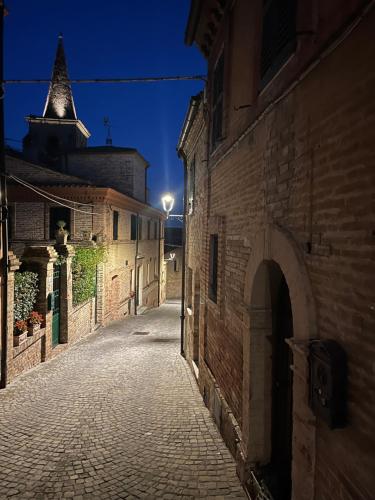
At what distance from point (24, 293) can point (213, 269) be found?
241 inches

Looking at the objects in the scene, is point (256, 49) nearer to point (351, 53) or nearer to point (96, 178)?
point (351, 53)

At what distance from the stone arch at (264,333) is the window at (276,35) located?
70.4 inches

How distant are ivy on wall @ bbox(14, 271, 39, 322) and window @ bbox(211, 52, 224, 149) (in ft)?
22.2

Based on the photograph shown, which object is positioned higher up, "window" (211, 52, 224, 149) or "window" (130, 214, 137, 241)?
"window" (211, 52, 224, 149)

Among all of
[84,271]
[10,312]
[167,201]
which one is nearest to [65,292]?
[84,271]

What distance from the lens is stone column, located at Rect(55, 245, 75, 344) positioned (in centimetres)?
1262

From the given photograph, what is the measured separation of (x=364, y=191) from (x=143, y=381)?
842cm

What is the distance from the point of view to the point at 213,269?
7363 mm

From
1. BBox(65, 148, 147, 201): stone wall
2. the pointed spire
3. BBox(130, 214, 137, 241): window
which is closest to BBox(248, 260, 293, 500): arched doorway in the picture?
Answer: BBox(130, 214, 137, 241): window

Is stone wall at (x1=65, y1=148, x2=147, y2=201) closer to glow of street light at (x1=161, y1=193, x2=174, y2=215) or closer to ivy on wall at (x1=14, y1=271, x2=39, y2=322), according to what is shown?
glow of street light at (x1=161, y1=193, x2=174, y2=215)

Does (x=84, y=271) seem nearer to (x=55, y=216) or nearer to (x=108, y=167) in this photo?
(x=55, y=216)

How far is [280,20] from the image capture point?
3.79 m

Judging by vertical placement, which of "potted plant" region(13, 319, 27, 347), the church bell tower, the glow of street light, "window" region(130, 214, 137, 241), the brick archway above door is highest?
the church bell tower

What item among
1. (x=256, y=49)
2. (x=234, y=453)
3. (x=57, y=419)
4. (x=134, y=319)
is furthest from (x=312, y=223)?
(x=134, y=319)
